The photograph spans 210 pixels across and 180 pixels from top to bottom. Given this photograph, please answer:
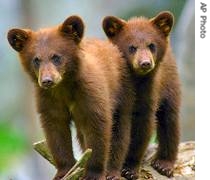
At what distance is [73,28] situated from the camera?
22.9 feet

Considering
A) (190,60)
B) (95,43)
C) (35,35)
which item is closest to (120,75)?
(95,43)

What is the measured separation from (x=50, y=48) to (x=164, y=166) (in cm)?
157

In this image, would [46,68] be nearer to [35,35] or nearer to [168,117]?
[35,35]

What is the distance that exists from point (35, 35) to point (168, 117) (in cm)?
172

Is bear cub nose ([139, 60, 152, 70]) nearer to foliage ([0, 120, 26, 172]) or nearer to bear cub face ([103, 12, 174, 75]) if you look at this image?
bear cub face ([103, 12, 174, 75])

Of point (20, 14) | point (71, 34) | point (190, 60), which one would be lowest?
point (190, 60)

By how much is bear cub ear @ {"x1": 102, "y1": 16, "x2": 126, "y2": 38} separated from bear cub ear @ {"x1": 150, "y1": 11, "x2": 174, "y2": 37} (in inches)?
10.7

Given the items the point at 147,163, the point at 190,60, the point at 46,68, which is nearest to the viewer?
the point at 46,68

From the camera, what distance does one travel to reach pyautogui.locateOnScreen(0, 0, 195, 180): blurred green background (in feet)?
38.9

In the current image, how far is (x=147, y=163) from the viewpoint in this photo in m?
7.95

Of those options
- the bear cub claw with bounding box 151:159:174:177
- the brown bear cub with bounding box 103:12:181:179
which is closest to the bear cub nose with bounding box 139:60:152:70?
the brown bear cub with bounding box 103:12:181:179

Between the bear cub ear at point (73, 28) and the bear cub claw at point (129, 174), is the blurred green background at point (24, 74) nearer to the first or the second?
the bear cub claw at point (129, 174)

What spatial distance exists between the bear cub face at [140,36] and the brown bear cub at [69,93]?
1.49ft

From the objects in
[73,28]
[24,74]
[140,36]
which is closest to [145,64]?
[140,36]
